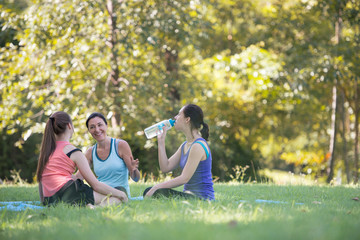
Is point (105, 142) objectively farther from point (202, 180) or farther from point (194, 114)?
point (202, 180)

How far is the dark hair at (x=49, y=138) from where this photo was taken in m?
4.94

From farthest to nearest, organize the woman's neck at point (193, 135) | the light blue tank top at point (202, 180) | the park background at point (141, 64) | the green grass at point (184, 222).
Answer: the park background at point (141, 64)
the woman's neck at point (193, 135)
the light blue tank top at point (202, 180)
the green grass at point (184, 222)

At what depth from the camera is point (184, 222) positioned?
3490 millimetres

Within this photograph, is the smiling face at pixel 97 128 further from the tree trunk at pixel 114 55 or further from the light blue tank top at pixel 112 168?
the tree trunk at pixel 114 55

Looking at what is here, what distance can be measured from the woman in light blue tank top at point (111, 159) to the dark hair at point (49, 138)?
56 centimetres

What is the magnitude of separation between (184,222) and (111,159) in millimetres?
2240

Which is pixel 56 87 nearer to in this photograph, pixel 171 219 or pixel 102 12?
pixel 102 12

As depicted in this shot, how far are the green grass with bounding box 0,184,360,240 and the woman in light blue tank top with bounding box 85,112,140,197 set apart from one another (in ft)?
2.51

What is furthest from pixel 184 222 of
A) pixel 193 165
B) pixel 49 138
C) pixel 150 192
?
pixel 49 138

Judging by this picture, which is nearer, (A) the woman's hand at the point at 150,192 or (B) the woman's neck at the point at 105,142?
(A) the woman's hand at the point at 150,192

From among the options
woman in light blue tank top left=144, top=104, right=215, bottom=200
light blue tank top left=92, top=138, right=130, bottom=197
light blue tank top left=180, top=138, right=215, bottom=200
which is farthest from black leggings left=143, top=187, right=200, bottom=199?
light blue tank top left=92, top=138, right=130, bottom=197

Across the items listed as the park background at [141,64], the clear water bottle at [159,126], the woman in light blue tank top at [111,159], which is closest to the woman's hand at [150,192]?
the woman in light blue tank top at [111,159]

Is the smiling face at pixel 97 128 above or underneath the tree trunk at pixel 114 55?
underneath

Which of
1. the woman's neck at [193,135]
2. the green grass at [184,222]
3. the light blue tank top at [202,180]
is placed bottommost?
the green grass at [184,222]
